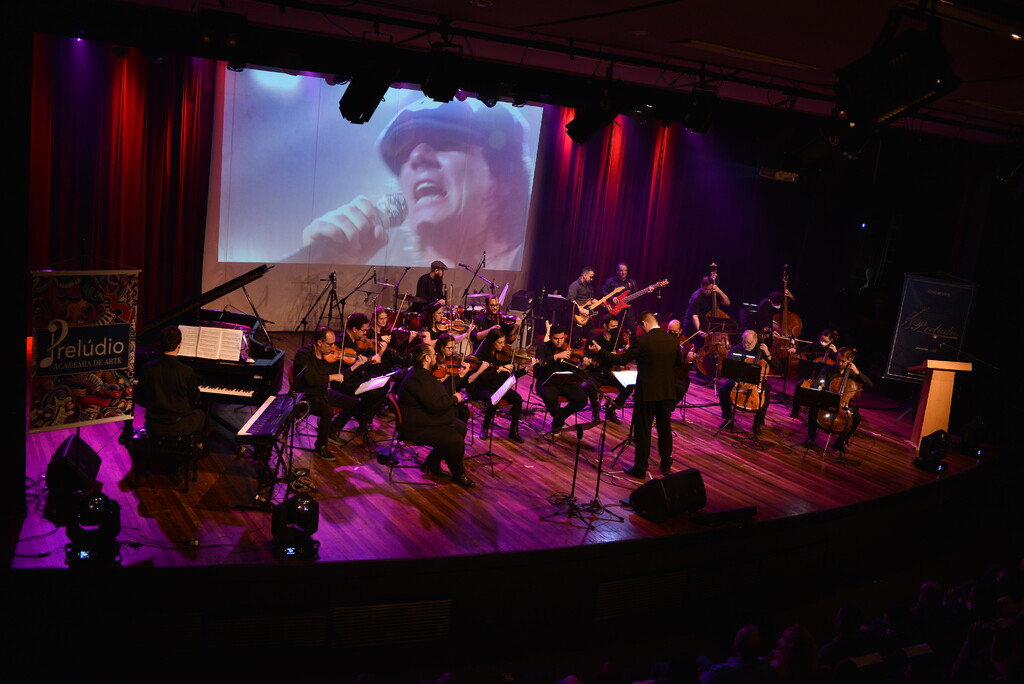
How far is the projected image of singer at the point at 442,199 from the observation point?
1273 cm

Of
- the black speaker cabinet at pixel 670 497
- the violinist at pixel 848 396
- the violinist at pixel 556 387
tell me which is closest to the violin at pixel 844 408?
the violinist at pixel 848 396

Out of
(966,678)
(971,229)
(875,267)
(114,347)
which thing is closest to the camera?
(966,678)

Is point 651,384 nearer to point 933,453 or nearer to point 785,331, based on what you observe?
point 933,453

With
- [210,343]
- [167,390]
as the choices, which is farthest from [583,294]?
[167,390]

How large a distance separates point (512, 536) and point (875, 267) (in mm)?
11015

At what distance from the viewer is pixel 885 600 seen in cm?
760

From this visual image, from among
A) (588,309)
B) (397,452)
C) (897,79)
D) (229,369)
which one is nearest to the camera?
(897,79)

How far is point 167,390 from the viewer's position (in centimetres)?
631

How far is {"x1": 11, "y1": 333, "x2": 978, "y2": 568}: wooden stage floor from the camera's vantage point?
5645 mm

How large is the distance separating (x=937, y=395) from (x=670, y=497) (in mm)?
5184

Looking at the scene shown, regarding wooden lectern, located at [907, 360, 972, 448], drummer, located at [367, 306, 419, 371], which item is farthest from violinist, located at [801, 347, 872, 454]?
drummer, located at [367, 306, 419, 371]

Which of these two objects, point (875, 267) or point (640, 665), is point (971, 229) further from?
point (640, 665)

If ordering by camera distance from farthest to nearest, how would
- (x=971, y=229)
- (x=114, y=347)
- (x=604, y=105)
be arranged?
(x=971, y=229) → (x=604, y=105) → (x=114, y=347)

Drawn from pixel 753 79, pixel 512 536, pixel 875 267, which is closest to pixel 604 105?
pixel 753 79
